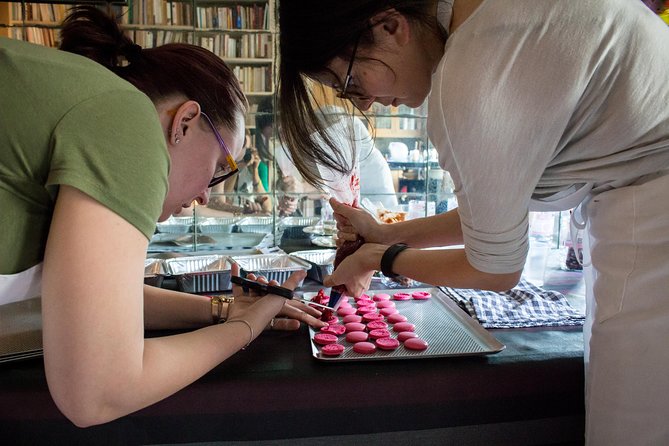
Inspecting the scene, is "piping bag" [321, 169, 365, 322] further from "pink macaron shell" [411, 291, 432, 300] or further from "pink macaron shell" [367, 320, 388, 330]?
"pink macaron shell" [411, 291, 432, 300]

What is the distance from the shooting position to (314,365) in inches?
39.6

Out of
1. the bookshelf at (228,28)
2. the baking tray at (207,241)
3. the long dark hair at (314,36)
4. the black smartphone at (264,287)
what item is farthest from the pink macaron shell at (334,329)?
the bookshelf at (228,28)

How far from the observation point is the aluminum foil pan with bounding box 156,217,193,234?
9.51 feet

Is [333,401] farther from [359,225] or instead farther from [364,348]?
[359,225]

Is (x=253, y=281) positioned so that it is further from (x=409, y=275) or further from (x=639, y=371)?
(x=639, y=371)

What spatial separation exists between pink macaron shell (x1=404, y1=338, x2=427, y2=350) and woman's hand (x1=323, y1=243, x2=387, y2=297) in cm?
20

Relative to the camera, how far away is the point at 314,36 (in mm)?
880

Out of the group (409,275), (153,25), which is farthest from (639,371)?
(153,25)

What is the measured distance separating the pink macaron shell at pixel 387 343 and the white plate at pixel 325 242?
1.13m

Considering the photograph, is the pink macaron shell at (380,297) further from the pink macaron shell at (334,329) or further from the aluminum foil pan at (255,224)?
the aluminum foil pan at (255,224)

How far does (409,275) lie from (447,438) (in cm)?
33

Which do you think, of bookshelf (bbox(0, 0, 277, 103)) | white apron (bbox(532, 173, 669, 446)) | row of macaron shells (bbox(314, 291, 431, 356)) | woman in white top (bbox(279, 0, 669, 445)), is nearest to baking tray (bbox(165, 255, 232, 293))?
row of macaron shells (bbox(314, 291, 431, 356))

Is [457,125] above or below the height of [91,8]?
below

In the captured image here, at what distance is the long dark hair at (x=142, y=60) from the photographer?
0.92m
